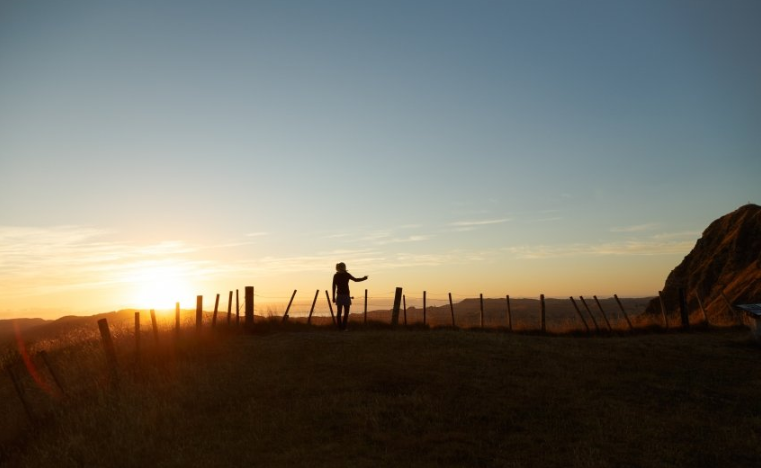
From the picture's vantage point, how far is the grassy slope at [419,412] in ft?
34.4

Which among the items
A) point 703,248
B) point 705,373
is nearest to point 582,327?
point 705,373

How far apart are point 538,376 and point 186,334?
1506 cm

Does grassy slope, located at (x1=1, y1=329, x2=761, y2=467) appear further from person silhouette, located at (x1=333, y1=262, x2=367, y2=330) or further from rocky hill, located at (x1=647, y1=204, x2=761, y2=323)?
rocky hill, located at (x1=647, y1=204, x2=761, y2=323)

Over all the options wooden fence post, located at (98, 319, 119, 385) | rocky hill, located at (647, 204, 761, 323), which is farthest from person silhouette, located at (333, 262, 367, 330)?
rocky hill, located at (647, 204, 761, 323)

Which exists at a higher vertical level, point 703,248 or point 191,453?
point 703,248

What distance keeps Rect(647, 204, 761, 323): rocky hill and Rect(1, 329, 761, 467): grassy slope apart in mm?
16515

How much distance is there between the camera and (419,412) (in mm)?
12648

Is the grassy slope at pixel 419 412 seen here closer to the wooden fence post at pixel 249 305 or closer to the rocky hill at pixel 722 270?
the wooden fence post at pixel 249 305

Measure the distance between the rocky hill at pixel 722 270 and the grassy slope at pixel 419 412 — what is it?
54.2 ft

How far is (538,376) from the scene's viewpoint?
1628 cm

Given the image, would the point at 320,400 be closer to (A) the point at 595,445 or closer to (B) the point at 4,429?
(A) the point at 595,445

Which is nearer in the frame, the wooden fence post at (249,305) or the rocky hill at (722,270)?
the wooden fence post at (249,305)

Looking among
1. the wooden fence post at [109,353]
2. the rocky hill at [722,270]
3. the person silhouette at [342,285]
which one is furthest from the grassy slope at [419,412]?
the rocky hill at [722,270]

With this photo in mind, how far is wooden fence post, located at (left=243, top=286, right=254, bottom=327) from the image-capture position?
86.7 feet
